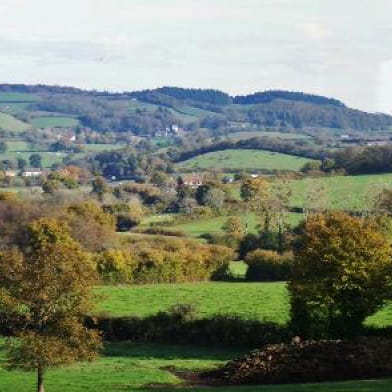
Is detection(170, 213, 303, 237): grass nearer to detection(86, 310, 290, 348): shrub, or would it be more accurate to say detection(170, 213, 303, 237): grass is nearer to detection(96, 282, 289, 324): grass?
detection(96, 282, 289, 324): grass

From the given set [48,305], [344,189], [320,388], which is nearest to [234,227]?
[344,189]

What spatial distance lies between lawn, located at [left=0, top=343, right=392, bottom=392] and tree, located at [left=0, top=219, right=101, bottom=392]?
355cm

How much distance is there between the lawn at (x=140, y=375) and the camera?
1214 inches

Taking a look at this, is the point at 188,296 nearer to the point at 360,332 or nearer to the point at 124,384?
the point at 360,332

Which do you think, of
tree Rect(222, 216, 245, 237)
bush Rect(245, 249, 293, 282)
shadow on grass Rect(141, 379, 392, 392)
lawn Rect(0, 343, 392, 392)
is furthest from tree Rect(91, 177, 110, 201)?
shadow on grass Rect(141, 379, 392, 392)

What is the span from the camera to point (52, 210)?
98625 mm

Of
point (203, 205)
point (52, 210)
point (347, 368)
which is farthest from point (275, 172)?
point (347, 368)

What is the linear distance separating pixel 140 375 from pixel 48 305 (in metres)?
8.90

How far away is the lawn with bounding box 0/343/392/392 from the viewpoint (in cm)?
3083

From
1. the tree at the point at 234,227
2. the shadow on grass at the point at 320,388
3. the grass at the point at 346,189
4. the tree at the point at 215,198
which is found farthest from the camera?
the tree at the point at 215,198

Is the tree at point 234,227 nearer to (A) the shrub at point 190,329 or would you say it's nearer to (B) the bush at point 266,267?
(B) the bush at point 266,267

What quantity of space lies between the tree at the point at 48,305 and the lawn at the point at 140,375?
A: 355cm

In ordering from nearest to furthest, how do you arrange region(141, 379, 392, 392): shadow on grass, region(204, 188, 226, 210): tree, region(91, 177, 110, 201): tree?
region(141, 379, 392, 392): shadow on grass
region(204, 188, 226, 210): tree
region(91, 177, 110, 201): tree

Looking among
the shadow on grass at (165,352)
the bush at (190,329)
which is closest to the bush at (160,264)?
the bush at (190,329)
